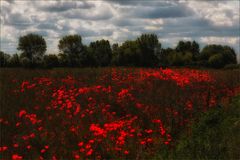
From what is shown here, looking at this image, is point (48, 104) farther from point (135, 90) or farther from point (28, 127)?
point (135, 90)

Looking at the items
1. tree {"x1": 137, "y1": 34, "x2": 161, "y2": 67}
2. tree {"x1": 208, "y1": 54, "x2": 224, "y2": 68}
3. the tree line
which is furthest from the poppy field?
tree {"x1": 208, "y1": 54, "x2": 224, "y2": 68}

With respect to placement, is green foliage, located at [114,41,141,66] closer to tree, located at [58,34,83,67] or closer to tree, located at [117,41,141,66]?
tree, located at [117,41,141,66]

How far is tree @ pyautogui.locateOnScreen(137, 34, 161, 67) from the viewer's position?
7315 centimetres

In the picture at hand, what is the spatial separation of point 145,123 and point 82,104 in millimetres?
1790

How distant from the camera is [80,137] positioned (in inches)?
369

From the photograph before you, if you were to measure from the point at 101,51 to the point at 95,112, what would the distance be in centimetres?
6732

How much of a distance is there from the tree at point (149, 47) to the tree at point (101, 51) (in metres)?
6.29

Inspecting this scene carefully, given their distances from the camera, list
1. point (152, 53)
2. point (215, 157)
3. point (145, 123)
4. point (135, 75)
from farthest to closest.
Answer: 1. point (152, 53)
2. point (135, 75)
3. point (145, 123)
4. point (215, 157)

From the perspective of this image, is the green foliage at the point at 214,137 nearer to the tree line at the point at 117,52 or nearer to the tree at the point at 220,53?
the tree line at the point at 117,52

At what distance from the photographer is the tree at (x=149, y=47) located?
73150mm

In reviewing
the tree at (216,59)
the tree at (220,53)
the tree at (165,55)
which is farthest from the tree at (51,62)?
the tree at (220,53)

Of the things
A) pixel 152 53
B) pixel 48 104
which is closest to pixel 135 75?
pixel 48 104

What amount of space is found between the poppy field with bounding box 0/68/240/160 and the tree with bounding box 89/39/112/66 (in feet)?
196

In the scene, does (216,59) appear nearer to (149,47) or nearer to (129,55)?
(149,47)
